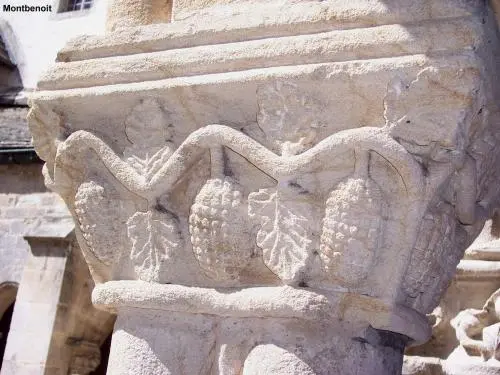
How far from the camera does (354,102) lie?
162 cm

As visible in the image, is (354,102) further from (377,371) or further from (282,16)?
(377,371)

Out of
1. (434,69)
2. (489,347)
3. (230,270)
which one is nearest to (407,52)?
(434,69)

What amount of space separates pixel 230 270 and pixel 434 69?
2.15ft

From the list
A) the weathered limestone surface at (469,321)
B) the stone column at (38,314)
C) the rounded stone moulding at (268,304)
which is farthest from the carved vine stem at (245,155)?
the stone column at (38,314)

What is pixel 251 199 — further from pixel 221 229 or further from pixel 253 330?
pixel 253 330

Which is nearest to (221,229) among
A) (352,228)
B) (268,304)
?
(268,304)

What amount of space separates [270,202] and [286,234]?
A: 85 millimetres

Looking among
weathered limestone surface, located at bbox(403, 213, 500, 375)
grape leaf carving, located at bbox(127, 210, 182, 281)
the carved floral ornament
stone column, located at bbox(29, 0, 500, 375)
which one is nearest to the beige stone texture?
stone column, located at bbox(29, 0, 500, 375)

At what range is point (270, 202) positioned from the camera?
167 centimetres

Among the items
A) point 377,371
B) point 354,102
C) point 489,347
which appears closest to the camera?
point 354,102

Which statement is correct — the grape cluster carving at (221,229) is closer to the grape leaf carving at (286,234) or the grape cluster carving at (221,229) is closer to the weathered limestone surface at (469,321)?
the grape leaf carving at (286,234)

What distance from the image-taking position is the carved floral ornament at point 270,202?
1.58m

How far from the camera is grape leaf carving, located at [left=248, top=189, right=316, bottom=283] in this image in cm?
163

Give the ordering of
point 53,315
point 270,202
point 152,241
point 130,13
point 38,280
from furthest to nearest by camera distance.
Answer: point 38,280
point 53,315
point 130,13
point 152,241
point 270,202
